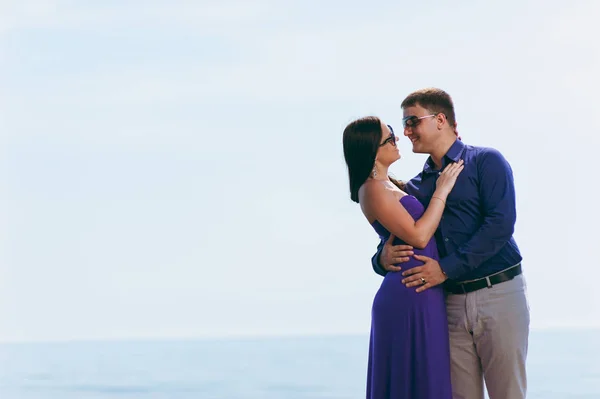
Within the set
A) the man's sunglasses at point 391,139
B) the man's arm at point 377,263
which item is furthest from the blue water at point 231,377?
the man's sunglasses at point 391,139

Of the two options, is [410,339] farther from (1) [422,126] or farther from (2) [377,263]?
(1) [422,126]

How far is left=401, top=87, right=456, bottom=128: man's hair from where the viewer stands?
154 inches

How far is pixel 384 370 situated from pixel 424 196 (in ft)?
2.30

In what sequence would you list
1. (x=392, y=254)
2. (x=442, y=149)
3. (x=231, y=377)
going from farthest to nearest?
1. (x=231, y=377)
2. (x=442, y=149)
3. (x=392, y=254)

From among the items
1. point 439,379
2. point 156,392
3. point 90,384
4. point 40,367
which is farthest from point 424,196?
point 40,367

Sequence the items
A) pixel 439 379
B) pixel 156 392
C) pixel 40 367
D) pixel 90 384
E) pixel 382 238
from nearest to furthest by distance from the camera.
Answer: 1. pixel 439 379
2. pixel 382 238
3. pixel 156 392
4. pixel 90 384
5. pixel 40 367

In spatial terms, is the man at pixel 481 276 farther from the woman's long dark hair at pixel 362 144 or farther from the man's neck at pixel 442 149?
the woman's long dark hair at pixel 362 144

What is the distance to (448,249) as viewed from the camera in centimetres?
382

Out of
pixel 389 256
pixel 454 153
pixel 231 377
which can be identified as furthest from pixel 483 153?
pixel 231 377

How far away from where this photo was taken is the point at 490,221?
3725 millimetres

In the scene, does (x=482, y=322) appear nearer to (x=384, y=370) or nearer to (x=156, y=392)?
(x=384, y=370)

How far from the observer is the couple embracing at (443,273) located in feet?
12.2

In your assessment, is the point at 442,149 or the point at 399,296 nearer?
the point at 399,296

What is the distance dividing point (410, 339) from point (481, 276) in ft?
1.17
